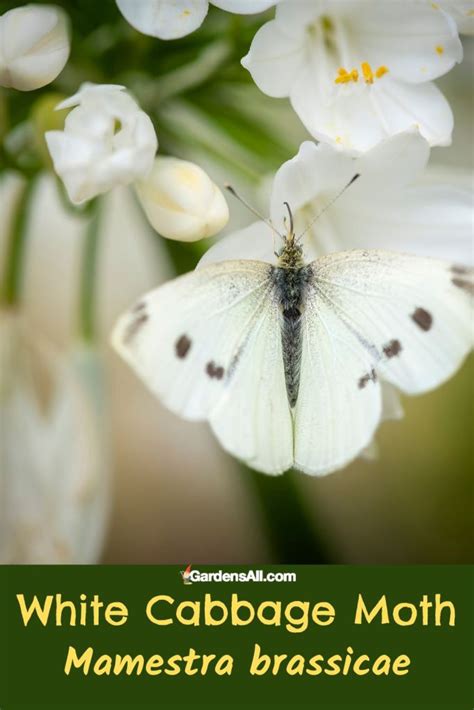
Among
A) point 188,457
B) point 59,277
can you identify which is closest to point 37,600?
point 188,457

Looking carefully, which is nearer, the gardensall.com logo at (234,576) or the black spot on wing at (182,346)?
the black spot on wing at (182,346)

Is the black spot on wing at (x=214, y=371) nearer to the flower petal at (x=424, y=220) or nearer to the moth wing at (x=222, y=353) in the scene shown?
the moth wing at (x=222, y=353)

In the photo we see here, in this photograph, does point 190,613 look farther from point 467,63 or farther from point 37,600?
point 467,63

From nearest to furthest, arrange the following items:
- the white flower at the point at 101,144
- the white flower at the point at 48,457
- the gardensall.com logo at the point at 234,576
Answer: the white flower at the point at 101,144 < the gardensall.com logo at the point at 234,576 < the white flower at the point at 48,457

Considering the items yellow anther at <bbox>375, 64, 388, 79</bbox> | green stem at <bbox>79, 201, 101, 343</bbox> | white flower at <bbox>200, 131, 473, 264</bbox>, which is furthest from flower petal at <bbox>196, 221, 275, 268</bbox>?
green stem at <bbox>79, 201, 101, 343</bbox>

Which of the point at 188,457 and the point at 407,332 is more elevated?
the point at 188,457

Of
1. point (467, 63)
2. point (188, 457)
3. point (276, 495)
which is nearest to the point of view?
point (467, 63)

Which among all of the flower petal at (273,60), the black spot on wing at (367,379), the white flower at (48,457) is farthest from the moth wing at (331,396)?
the white flower at (48,457)
